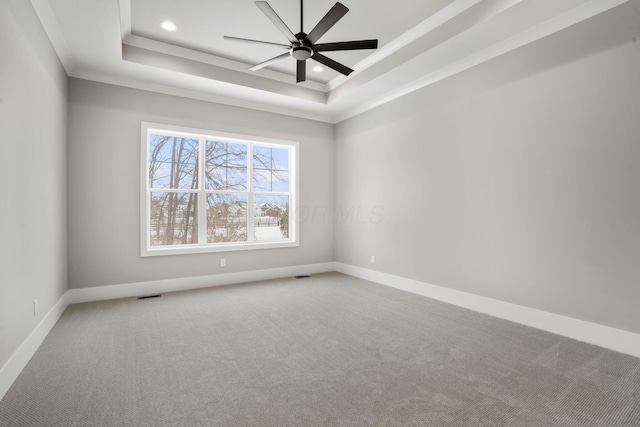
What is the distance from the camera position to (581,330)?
2.74 metres

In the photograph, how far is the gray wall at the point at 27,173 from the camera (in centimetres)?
206

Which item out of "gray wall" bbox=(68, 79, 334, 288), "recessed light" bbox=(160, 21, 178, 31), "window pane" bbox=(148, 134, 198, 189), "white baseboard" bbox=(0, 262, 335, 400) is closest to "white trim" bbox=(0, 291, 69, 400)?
"white baseboard" bbox=(0, 262, 335, 400)

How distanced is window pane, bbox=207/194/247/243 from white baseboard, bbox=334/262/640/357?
2.51 m

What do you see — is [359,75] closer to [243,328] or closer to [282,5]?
[282,5]

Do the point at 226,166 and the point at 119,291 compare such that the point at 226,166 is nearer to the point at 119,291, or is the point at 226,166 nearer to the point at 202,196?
the point at 202,196

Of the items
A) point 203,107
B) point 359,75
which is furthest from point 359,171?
point 203,107

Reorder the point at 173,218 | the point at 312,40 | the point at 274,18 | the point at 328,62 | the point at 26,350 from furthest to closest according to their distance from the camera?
the point at 173,218
the point at 328,62
the point at 312,40
the point at 274,18
the point at 26,350

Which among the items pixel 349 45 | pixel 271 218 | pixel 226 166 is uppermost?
pixel 349 45

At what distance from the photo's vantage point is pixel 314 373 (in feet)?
7.23

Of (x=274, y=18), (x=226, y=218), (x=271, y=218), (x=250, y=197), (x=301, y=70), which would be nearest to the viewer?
(x=274, y=18)

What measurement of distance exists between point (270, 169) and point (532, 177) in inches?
149

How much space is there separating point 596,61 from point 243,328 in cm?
393

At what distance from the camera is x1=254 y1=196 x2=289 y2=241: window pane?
530cm

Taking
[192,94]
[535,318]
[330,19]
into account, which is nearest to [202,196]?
[192,94]
